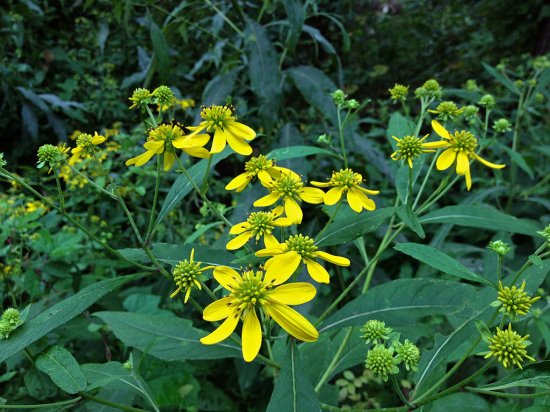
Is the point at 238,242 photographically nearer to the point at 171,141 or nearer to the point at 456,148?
the point at 171,141

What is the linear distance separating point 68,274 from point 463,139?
1408 millimetres

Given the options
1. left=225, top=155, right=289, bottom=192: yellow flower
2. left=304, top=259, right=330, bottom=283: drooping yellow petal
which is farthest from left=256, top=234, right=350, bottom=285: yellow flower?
left=225, top=155, right=289, bottom=192: yellow flower

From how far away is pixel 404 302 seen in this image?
112cm

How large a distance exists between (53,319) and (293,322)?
0.50 metres

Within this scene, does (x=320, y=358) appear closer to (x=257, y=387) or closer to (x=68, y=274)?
(x=257, y=387)

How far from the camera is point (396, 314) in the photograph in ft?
3.65

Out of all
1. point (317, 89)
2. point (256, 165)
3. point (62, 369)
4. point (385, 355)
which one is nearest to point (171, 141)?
point (256, 165)

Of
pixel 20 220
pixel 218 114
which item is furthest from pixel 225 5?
pixel 218 114

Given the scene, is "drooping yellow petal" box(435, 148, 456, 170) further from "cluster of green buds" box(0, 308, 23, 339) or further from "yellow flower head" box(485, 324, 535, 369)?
"cluster of green buds" box(0, 308, 23, 339)

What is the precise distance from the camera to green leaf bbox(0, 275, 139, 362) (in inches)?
34.9

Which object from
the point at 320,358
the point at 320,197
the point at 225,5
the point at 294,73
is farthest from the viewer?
the point at 225,5

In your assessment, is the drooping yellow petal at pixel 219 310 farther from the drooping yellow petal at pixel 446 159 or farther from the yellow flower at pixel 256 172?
the drooping yellow petal at pixel 446 159

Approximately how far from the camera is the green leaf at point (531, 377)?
81 cm

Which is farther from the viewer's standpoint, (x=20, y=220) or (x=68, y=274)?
(x=20, y=220)
